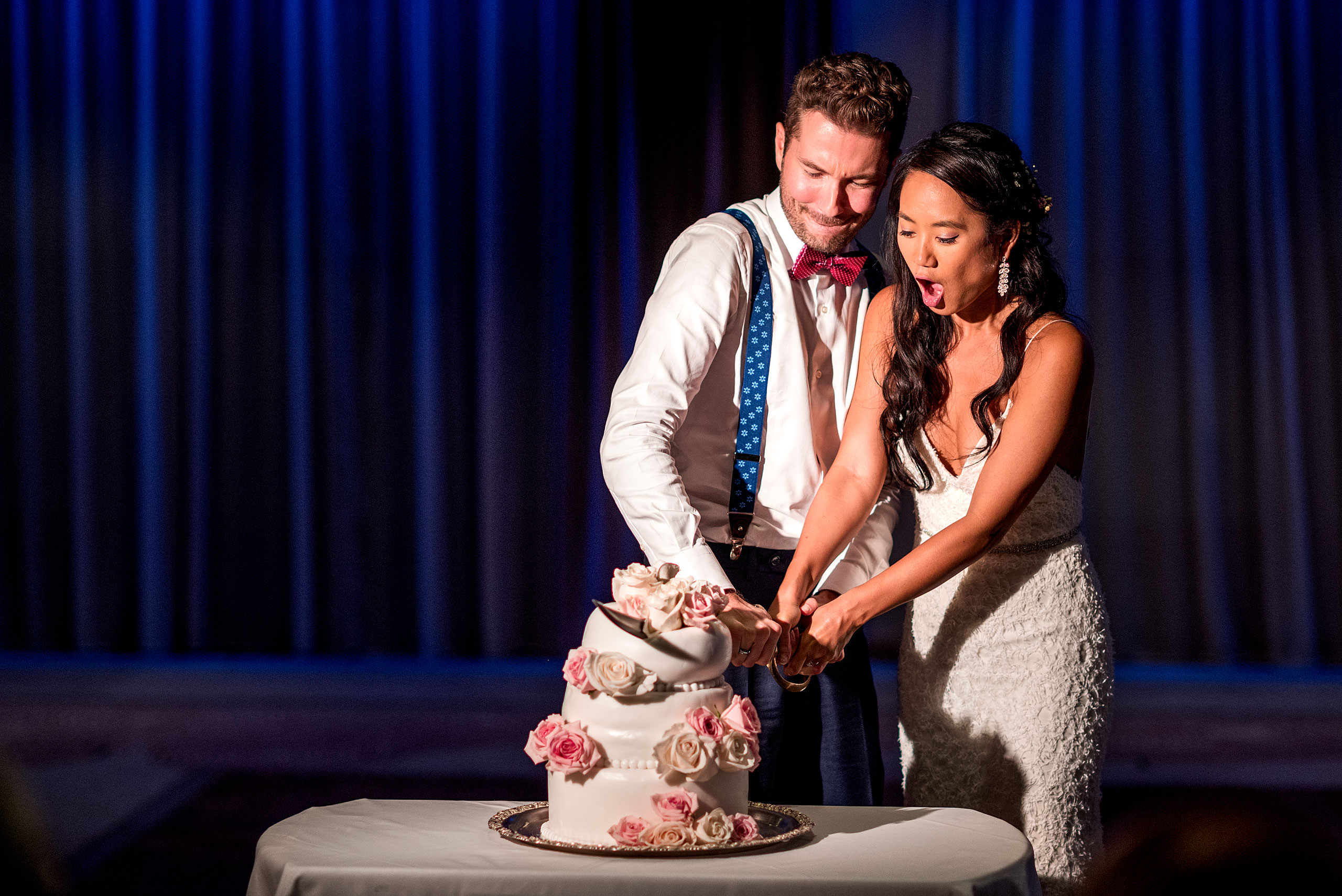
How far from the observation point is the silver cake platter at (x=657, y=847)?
1.48 metres

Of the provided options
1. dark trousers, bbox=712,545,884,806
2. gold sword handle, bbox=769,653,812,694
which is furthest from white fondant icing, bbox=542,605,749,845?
dark trousers, bbox=712,545,884,806

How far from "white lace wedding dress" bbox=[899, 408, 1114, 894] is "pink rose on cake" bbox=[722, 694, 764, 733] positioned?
708mm

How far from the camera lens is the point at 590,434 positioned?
19.3ft

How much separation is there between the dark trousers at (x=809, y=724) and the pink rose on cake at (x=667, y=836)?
2.41 ft

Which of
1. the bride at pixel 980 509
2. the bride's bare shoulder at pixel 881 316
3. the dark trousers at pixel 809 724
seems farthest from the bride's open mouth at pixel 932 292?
the dark trousers at pixel 809 724

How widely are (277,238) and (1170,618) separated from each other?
4501 mm

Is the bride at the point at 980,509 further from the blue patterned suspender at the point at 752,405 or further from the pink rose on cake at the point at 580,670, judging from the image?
the pink rose on cake at the point at 580,670

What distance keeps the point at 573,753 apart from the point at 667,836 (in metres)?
0.15

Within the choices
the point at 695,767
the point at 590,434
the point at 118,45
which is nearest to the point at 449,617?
the point at 590,434

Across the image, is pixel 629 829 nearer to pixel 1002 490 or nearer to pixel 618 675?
pixel 618 675

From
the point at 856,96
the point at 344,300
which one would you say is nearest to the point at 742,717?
the point at 856,96

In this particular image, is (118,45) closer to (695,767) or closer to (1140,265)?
(1140,265)

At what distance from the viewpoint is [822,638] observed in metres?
2.00

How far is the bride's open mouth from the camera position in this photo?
209cm
